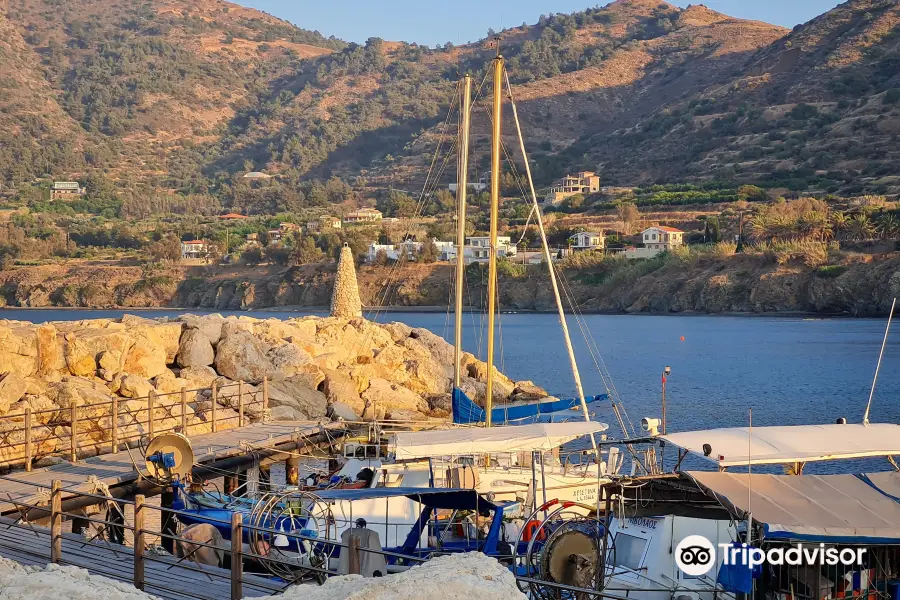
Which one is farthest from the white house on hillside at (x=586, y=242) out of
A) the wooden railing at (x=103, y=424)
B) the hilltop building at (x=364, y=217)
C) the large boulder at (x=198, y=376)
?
the wooden railing at (x=103, y=424)

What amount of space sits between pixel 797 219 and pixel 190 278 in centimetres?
6121

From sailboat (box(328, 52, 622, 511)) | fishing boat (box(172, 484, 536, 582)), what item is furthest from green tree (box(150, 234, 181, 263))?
fishing boat (box(172, 484, 536, 582))

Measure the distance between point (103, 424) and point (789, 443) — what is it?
11.5 m

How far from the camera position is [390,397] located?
2689 centimetres

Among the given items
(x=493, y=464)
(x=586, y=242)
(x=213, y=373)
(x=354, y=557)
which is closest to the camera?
(x=354, y=557)

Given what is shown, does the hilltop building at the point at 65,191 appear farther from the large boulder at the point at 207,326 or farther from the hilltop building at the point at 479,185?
the large boulder at the point at 207,326

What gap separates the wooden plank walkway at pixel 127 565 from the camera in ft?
29.6

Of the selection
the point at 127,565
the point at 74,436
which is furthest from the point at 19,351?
the point at 127,565

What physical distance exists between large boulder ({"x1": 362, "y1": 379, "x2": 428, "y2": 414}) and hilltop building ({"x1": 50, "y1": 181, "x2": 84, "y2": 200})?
143971mm

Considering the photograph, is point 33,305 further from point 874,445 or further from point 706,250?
point 874,445

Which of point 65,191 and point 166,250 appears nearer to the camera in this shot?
point 166,250

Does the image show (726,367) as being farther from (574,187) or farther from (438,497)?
(574,187)

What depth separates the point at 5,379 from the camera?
59.4 feet

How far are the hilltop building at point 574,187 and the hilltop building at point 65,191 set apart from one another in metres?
73.1
